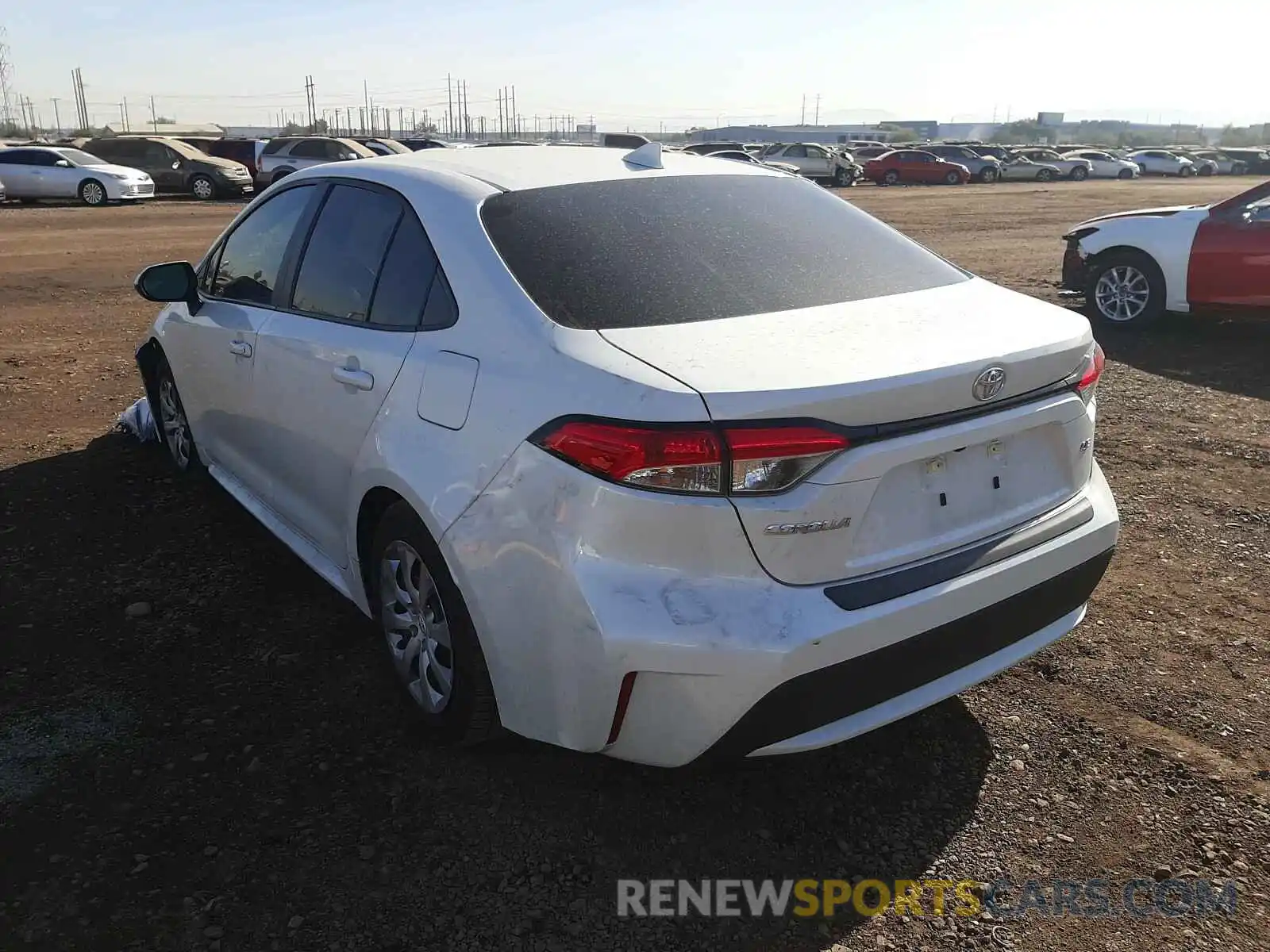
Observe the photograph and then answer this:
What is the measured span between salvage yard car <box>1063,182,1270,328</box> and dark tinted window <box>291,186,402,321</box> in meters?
7.67

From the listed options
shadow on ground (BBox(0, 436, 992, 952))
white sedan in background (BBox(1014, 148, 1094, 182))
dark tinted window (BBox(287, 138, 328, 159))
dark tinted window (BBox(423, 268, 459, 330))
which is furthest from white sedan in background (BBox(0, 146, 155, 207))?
white sedan in background (BBox(1014, 148, 1094, 182))

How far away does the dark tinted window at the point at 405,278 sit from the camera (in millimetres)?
2996

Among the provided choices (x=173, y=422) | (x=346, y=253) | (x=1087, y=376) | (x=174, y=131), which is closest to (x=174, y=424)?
(x=173, y=422)

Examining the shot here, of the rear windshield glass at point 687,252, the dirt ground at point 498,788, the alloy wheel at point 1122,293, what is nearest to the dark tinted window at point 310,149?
the alloy wheel at point 1122,293

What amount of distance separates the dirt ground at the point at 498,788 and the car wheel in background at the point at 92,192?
23093 mm

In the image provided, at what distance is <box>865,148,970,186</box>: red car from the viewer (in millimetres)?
39656

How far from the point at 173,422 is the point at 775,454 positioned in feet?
13.4

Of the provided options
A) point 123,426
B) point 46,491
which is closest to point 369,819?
point 46,491

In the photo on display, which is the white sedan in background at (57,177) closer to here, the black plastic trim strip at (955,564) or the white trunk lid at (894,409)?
the white trunk lid at (894,409)

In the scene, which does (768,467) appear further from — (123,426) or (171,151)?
(171,151)

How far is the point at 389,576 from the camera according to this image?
10.2 ft

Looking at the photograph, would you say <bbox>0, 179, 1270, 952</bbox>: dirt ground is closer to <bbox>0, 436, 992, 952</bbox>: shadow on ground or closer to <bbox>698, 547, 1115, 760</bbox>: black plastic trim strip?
<bbox>0, 436, 992, 952</bbox>: shadow on ground

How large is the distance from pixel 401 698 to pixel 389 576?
1.44 ft

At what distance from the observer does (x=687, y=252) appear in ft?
9.76
